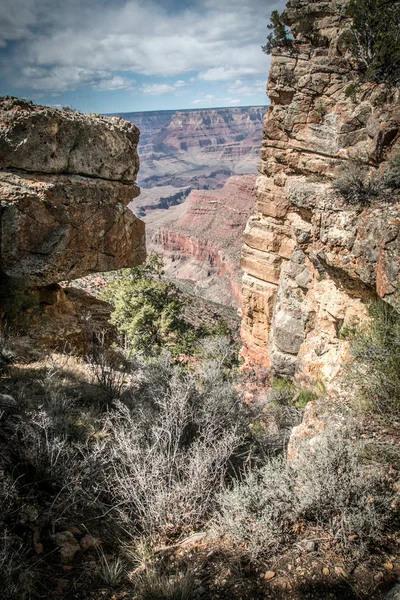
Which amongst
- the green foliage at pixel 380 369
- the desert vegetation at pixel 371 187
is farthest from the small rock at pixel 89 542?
the desert vegetation at pixel 371 187

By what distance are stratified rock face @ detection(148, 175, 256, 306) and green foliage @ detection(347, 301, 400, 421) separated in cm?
5731

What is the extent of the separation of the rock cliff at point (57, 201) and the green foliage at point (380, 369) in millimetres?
6730

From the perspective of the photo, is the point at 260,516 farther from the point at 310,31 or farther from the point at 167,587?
the point at 310,31

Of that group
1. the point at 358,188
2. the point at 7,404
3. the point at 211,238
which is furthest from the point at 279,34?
the point at 211,238

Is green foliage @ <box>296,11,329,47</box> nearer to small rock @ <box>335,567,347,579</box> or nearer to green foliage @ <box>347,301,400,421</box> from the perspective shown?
green foliage @ <box>347,301,400,421</box>

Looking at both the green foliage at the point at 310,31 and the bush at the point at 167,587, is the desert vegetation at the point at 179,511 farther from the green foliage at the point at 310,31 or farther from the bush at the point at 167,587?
the green foliage at the point at 310,31

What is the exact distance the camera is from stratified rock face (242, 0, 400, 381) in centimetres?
577

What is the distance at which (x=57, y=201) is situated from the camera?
25.8ft

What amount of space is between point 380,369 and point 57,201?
7405 mm

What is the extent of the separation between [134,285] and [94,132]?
258 inches

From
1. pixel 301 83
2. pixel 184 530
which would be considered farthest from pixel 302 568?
pixel 301 83

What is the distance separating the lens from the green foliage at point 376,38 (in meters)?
8.45

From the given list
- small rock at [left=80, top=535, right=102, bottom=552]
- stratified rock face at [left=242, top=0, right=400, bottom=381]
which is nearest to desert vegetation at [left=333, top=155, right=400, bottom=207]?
stratified rock face at [left=242, top=0, right=400, bottom=381]

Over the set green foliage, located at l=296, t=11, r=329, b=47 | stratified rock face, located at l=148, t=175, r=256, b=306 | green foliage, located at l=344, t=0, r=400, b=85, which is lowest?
stratified rock face, located at l=148, t=175, r=256, b=306
